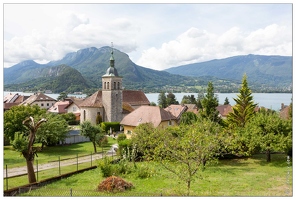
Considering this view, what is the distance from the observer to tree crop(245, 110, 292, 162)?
20.9 metres

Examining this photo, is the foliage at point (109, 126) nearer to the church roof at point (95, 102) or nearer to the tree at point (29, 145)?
the church roof at point (95, 102)

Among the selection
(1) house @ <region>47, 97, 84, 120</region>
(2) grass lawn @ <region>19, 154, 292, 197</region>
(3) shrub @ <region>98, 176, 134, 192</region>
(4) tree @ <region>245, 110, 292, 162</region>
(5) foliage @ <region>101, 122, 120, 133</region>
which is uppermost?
(1) house @ <region>47, 97, 84, 120</region>

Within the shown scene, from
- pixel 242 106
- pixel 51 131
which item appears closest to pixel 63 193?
pixel 51 131

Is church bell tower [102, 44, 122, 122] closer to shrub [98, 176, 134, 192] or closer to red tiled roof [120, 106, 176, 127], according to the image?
red tiled roof [120, 106, 176, 127]

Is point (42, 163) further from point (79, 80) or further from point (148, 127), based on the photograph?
point (79, 80)

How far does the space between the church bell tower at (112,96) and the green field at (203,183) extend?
96.6 feet

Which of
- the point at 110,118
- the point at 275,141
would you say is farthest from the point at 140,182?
the point at 110,118

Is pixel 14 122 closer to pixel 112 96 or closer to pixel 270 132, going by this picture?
pixel 112 96

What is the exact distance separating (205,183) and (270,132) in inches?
361

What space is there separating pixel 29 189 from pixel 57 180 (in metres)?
2.55

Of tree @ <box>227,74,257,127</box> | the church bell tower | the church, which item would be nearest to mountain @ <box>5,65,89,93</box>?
the church

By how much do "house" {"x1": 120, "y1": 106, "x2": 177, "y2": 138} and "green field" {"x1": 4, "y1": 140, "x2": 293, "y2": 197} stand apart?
1528cm

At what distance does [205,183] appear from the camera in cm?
1583

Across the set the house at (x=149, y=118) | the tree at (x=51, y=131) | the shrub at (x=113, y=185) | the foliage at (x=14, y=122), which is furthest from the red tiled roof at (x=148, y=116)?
the shrub at (x=113, y=185)
